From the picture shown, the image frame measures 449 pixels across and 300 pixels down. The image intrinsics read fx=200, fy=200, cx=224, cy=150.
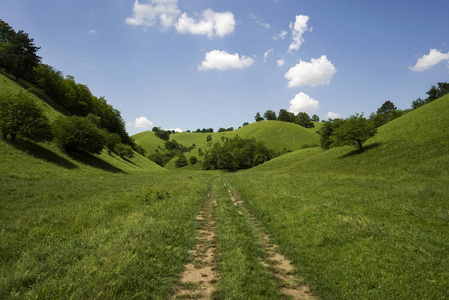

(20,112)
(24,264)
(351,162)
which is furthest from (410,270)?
(20,112)

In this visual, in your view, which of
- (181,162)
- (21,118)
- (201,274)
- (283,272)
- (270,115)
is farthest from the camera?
(270,115)

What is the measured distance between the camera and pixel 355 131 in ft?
128

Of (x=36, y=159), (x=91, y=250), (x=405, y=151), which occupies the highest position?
(x=36, y=159)

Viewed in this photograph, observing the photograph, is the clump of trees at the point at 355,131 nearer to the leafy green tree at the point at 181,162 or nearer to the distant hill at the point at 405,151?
the distant hill at the point at 405,151

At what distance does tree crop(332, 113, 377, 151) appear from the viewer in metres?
39.1

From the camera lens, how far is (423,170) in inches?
939

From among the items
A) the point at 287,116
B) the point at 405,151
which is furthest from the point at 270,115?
the point at 405,151

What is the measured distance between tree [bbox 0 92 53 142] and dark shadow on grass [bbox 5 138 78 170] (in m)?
1.36

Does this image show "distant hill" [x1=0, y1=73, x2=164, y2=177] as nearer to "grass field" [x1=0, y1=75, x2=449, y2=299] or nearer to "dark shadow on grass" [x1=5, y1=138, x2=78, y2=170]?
"dark shadow on grass" [x1=5, y1=138, x2=78, y2=170]

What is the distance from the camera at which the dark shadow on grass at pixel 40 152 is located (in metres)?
33.2

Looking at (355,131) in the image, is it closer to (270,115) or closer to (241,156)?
(241,156)

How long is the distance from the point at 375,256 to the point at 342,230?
2.20m

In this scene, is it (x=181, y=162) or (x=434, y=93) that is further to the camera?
(x=181, y=162)

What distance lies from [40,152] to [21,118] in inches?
244
